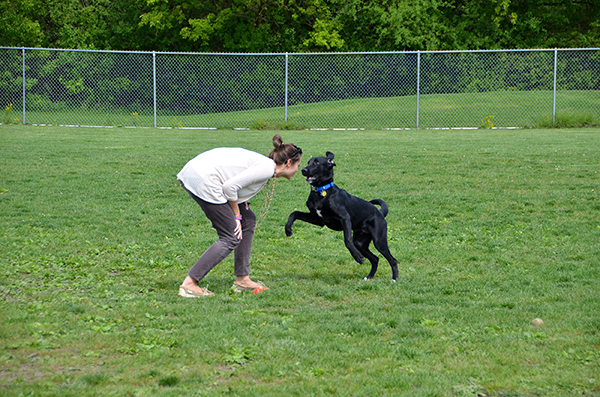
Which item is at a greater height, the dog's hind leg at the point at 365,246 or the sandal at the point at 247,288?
the dog's hind leg at the point at 365,246

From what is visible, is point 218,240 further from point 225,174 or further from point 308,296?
point 308,296

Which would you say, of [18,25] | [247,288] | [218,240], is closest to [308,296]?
[247,288]

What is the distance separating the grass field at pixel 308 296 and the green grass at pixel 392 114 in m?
9.17

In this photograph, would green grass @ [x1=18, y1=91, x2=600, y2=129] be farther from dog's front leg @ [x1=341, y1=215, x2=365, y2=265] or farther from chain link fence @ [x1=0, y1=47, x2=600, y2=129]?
dog's front leg @ [x1=341, y1=215, x2=365, y2=265]

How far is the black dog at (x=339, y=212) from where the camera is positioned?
17.2ft

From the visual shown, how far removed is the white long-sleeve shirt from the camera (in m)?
4.72

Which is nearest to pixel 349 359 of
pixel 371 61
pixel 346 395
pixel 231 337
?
pixel 346 395

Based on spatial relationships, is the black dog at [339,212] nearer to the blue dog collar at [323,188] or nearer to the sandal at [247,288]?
the blue dog collar at [323,188]

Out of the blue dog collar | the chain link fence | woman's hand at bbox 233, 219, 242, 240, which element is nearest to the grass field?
woman's hand at bbox 233, 219, 242, 240

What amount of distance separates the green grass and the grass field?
9166 mm

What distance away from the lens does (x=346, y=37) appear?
3212 cm

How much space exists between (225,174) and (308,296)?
→ 1214 millimetres

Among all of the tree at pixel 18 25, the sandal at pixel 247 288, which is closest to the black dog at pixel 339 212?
the sandal at pixel 247 288

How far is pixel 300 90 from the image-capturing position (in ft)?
67.7
